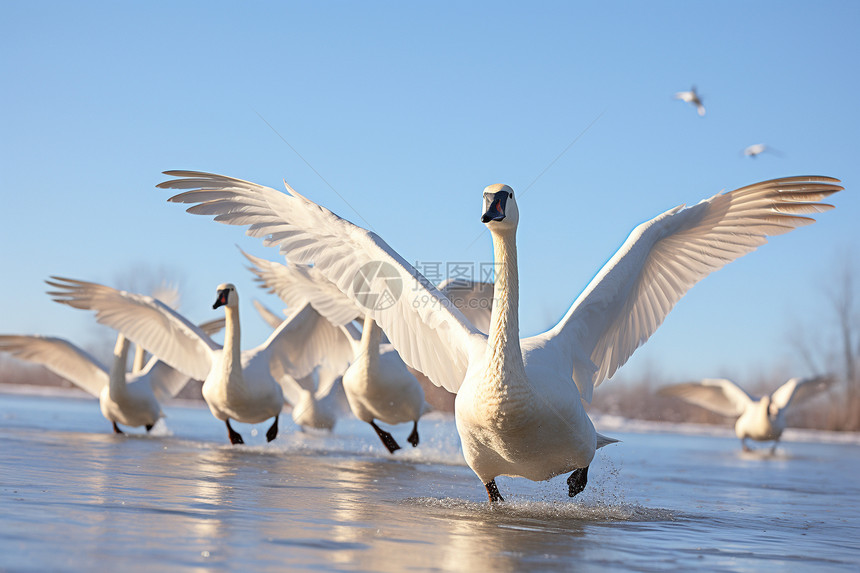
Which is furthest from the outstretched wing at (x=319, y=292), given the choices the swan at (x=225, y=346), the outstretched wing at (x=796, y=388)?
the outstretched wing at (x=796, y=388)

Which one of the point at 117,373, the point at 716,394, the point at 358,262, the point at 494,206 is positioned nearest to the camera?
the point at 494,206

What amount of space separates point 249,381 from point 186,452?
2.05 m

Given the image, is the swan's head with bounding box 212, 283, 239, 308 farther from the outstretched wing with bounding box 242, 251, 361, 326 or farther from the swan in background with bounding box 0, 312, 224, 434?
the swan in background with bounding box 0, 312, 224, 434

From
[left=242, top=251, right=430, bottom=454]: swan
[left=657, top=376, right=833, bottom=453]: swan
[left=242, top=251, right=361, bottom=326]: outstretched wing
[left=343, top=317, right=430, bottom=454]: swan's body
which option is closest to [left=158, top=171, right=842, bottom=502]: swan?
[left=242, top=251, right=361, bottom=326]: outstretched wing

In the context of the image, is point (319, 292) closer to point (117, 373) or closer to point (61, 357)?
point (117, 373)

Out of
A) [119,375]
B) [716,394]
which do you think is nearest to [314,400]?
[119,375]

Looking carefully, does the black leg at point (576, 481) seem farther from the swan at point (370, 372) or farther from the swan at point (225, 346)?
the swan at point (225, 346)

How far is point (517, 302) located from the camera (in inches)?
236

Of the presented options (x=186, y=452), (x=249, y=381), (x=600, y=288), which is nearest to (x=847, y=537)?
(x=600, y=288)

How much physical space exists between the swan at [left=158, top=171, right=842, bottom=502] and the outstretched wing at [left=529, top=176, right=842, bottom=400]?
1 cm

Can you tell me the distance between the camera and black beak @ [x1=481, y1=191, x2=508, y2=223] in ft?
18.6

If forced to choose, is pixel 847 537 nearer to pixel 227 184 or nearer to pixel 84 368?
pixel 227 184

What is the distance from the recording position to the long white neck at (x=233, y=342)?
12422 mm

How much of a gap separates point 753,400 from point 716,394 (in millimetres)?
1420
